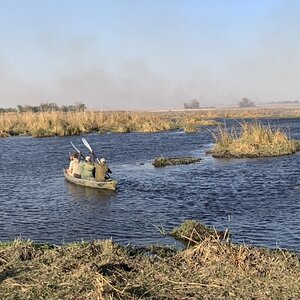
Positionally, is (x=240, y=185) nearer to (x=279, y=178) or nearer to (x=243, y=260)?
(x=279, y=178)

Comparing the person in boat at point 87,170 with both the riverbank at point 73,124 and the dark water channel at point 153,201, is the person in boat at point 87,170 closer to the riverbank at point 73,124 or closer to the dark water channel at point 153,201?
the dark water channel at point 153,201

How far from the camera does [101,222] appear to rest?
14.8m

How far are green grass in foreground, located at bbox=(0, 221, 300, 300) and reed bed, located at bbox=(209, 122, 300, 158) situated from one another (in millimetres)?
21820

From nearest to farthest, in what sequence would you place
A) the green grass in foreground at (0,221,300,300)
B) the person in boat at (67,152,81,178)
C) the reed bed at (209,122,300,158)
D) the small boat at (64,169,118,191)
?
the green grass in foreground at (0,221,300,300) < the small boat at (64,169,118,191) < the person in boat at (67,152,81,178) < the reed bed at (209,122,300,158)

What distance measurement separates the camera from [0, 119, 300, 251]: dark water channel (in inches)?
523

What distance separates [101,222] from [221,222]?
3.42m

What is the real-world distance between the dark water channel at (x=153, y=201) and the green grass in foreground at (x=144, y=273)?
361 centimetres

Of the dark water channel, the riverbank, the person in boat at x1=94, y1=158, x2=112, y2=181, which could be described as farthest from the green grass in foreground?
the riverbank

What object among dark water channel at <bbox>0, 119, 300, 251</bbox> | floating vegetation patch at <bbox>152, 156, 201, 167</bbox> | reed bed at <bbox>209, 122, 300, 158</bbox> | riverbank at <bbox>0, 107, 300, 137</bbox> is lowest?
dark water channel at <bbox>0, 119, 300, 251</bbox>

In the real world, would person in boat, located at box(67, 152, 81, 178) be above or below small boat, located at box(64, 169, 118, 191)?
above

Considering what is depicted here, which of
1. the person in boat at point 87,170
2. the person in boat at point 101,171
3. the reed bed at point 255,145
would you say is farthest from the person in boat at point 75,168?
the reed bed at point 255,145

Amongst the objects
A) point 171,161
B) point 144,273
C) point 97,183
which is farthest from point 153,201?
point 144,273

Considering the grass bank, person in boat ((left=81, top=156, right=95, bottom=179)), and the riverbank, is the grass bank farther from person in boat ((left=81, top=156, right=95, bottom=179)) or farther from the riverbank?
person in boat ((left=81, top=156, right=95, bottom=179))

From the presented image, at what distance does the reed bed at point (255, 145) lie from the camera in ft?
98.9
